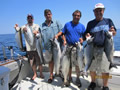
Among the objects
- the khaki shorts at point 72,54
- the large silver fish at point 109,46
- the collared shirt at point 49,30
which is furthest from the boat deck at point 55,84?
the collared shirt at point 49,30

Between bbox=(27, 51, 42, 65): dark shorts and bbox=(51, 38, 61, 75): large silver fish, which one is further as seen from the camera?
bbox=(27, 51, 42, 65): dark shorts

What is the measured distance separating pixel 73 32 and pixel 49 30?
0.72 meters

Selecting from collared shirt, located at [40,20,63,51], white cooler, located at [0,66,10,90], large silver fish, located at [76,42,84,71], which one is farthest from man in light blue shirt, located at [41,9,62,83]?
white cooler, located at [0,66,10,90]

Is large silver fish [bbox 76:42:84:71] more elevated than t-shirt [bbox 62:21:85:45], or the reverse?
t-shirt [bbox 62:21:85:45]

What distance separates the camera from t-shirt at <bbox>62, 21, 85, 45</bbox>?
10.6 ft

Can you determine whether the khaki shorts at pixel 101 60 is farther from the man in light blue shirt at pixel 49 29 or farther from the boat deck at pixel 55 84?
the man in light blue shirt at pixel 49 29

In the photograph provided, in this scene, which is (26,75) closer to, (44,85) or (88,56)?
(44,85)

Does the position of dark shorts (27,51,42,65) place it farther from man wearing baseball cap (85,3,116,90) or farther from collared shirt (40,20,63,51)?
man wearing baseball cap (85,3,116,90)

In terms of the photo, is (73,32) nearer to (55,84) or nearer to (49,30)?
(49,30)

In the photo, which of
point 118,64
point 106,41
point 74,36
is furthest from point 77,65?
point 118,64

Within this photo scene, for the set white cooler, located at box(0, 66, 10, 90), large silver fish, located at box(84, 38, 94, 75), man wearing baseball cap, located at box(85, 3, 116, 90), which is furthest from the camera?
large silver fish, located at box(84, 38, 94, 75)

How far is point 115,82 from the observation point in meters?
3.55

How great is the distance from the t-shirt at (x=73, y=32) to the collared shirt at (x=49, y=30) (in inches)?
14.6

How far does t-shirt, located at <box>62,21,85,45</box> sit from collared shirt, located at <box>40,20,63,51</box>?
1.22 ft
